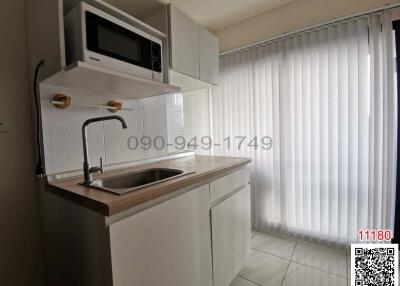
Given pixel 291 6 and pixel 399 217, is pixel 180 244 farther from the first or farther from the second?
pixel 291 6

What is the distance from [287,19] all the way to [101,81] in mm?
1817

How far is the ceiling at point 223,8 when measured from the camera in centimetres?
188

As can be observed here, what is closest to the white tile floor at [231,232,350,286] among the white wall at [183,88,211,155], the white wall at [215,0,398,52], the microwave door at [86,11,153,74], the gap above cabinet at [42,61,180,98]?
the white wall at [183,88,211,155]

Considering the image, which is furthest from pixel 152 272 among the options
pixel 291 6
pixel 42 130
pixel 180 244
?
pixel 291 6

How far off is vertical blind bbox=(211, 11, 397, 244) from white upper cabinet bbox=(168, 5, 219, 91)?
558mm

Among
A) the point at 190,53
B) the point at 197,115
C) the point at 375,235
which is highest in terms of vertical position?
the point at 190,53

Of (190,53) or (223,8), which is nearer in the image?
(190,53)

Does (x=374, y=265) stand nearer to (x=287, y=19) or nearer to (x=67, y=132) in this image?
(x=287, y=19)

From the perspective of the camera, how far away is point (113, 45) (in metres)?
0.99

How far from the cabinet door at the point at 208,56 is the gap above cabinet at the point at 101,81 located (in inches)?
19.1

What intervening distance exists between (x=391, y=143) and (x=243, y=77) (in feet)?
4.56

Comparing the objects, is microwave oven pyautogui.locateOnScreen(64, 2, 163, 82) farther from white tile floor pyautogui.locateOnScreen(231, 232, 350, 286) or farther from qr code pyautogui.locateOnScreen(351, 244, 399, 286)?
qr code pyautogui.locateOnScreen(351, 244, 399, 286)

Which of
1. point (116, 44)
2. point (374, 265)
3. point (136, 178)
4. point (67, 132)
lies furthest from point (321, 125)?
point (67, 132)

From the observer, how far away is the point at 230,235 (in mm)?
1415
